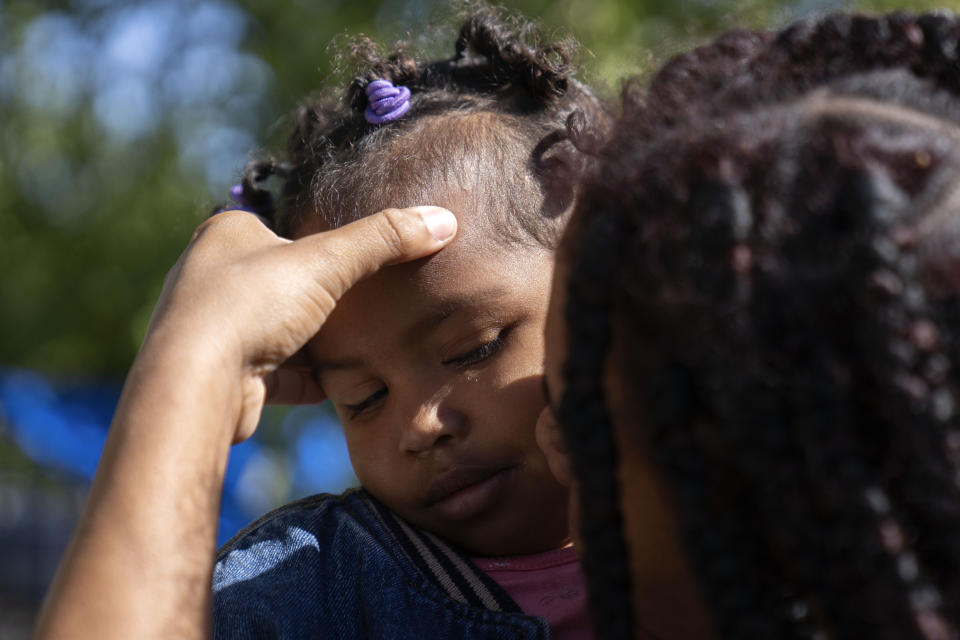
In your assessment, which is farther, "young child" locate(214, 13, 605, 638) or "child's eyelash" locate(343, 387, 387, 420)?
"child's eyelash" locate(343, 387, 387, 420)

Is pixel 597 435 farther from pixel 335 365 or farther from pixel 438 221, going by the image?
pixel 335 365

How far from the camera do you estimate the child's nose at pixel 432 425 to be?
2.06 m

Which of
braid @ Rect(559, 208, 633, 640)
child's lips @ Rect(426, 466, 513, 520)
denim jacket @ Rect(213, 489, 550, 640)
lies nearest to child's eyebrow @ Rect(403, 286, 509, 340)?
child's lips @ Rect(426, 466, 513, 520)

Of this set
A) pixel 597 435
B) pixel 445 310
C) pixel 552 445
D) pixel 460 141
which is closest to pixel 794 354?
pixel 597 435

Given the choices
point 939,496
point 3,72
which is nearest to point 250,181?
point 939,496

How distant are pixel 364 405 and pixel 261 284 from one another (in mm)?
506

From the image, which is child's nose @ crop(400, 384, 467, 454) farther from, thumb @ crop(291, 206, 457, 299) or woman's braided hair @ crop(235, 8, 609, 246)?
woman's braided hair @ crop(235, 8, 609, 246)

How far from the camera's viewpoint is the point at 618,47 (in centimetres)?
489

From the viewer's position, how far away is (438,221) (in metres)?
2.10

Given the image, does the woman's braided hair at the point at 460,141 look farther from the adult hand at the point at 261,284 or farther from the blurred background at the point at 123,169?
the blurred background at the point at 123,169

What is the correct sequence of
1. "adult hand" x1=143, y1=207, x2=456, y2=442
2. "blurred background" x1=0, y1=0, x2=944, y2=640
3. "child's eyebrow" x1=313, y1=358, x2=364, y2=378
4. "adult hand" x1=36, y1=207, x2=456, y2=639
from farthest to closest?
"blurred background" x1=0, y1=0, x2=944, y2=640 → "child's eyebrow" x1=313, y1=358, x2=364, y2=378 → "adult hand" x1=143, y1=207, x2=456, y2=442 → "adult hand" x1=36, y1=207, x2=456, y2=639

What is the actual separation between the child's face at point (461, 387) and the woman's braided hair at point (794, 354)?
829 millimetres

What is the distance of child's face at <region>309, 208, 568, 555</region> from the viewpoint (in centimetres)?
208

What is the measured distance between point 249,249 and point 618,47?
3.38 metres
